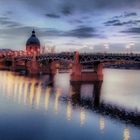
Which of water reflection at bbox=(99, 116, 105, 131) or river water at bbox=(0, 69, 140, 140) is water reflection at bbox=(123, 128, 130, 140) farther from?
water reflection at bbox=(99, 116, 105, 131)

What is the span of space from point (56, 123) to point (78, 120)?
2.85 meters

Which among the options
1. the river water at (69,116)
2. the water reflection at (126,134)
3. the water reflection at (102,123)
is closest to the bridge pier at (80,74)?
the river water at (69,116)

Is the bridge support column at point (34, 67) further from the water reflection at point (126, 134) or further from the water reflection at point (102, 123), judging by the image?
the water reflection at point (126, 134)

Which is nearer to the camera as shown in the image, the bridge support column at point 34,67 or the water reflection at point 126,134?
the water reflection at point 126,134

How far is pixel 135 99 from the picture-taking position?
62.9m

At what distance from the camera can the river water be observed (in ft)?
122

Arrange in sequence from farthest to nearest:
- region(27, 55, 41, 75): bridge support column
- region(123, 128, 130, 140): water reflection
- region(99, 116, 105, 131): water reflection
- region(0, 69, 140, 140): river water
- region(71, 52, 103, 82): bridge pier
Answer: region(27, 55, 41, 75): bridge support column < region(71, 52, 103, 82): bridge pier < region(99, 116, 105, 131): water reflection < region(0, 69, 140, 140): river water < region(123, 128, 130, 140): water reflection

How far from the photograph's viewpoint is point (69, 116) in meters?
45.8

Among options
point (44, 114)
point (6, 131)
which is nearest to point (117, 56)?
point (44, 114)

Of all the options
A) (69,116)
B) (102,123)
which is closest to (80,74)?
(69,116)

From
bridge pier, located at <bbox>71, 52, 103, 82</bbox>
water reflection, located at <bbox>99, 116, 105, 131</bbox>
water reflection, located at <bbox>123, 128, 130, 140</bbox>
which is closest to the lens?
water reflection, located at <bbox>123, 128, 130, 140</bbox>

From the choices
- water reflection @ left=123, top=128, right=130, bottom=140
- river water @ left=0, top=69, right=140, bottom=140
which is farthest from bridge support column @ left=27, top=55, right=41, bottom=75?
water reflection @ left=123, top=128, right=130, bottom=140

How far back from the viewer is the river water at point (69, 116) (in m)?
37.3

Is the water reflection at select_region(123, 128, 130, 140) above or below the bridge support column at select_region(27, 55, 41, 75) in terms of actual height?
below
